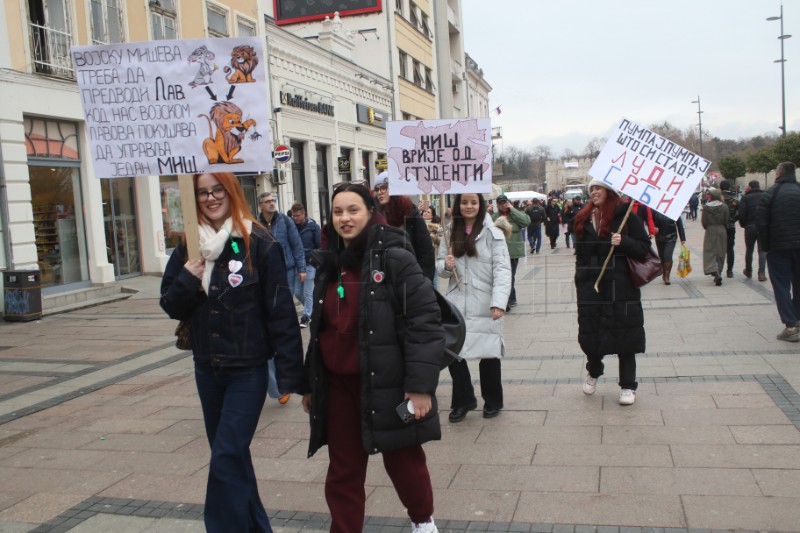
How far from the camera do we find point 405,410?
10.8 ft

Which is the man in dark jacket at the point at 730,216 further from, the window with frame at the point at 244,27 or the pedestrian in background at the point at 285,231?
the window with frame at the point at 244,27

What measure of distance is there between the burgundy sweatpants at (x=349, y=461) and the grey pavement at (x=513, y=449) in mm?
614

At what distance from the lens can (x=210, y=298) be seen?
345 cm

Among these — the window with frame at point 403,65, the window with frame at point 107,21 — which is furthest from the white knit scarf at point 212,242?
the window with frame at point 403,65

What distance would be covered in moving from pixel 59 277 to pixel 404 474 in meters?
13.4

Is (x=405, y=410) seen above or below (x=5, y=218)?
below

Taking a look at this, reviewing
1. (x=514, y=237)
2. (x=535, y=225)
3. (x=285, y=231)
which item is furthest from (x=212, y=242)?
(x=535, y=225)

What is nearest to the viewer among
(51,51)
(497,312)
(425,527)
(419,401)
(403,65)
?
(419,401)

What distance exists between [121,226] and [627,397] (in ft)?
45.9

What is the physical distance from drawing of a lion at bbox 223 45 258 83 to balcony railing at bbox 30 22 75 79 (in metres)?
11.6

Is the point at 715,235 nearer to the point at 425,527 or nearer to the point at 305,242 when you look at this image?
the point at 305,242

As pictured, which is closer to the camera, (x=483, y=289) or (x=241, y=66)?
(x=241, y=66)

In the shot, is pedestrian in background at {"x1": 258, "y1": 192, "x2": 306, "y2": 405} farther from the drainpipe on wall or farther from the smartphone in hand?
the smartphone in hand

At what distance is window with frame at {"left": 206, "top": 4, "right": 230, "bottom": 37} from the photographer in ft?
65.8
